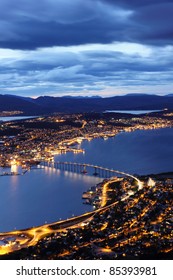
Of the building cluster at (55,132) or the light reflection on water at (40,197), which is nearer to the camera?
the light reflection on water at (40,197)

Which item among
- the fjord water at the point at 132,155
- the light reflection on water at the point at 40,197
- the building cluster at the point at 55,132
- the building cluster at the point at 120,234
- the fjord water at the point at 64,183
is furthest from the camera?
the building cluster at the point at 55,132

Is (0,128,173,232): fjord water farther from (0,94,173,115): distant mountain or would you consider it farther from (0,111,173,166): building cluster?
(0,94,173,115): distant mountain

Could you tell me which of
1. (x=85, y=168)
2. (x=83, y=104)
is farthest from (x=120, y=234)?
(x=83, y=104)

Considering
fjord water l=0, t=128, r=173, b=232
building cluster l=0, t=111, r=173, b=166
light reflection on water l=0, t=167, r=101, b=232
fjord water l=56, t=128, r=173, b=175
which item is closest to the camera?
light reflection on water l=0, t=167, r=101, b=232

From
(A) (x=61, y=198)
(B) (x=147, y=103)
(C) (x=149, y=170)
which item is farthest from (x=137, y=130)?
(B) (x=147, y=103)

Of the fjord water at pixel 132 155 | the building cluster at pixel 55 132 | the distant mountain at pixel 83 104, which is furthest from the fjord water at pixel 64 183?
the distant mountain at pixel 83 104

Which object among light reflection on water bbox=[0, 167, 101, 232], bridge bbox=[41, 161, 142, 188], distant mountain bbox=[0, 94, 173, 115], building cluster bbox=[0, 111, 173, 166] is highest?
distant mountain bbox=[0, 94, 173, 115]

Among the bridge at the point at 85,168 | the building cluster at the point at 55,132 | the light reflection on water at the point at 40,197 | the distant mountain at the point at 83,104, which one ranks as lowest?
the light reflection on water at the point at 40,197

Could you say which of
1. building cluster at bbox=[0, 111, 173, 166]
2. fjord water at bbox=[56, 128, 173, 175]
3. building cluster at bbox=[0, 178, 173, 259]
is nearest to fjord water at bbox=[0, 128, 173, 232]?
fjord water at bbox=[56, 128, 173, 175]

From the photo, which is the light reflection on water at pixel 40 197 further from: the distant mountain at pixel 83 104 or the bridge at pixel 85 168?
the distant mountain at pixel 83 104

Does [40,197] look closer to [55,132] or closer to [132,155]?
[132,155]
